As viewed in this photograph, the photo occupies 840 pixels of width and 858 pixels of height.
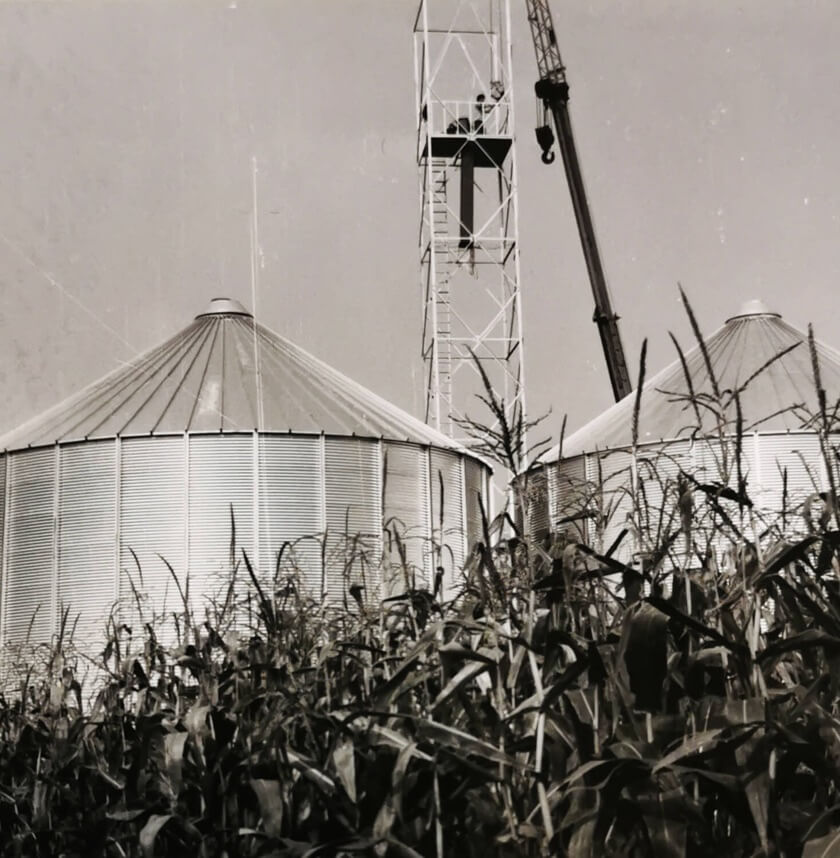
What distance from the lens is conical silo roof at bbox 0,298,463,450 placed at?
22.6 meters

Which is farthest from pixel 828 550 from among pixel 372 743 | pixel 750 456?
pixel 750 456

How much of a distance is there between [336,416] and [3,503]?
5.35m

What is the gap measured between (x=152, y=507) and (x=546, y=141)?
885 inches

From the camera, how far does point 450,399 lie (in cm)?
3484

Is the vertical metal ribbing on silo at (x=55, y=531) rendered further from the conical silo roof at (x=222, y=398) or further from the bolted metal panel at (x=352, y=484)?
the bolted metal panel at (x=352, y=484)

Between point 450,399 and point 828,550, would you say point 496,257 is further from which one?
point 828,550

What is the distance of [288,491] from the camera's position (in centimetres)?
2152

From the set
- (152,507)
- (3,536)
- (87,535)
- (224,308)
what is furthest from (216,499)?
(224,308)

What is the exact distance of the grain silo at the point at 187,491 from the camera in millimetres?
20938

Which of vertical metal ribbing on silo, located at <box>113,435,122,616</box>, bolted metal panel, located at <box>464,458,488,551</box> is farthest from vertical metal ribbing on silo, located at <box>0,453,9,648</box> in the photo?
bolted metal panel, located at <box>464,458,488,551</box>

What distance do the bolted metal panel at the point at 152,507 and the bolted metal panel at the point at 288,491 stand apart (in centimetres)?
118

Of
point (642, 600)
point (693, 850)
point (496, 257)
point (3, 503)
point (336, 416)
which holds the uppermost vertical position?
point (496, 257)

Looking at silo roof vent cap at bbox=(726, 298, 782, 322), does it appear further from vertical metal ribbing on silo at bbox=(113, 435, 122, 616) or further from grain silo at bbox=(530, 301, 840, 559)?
vertical metal ribbing on silo at bbox=(113, 435, 122, 616)

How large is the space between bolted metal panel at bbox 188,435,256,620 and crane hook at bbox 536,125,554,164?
20.9m
